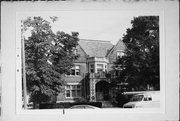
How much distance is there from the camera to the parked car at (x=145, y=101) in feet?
16.5

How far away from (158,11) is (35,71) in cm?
298

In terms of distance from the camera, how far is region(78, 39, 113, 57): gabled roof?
5078 millimetres

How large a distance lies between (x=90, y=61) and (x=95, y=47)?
13.9 inches

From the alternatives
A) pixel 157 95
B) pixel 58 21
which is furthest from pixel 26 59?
pixel 157 95

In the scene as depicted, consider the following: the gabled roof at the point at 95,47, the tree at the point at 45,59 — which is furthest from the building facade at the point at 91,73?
the tree at the point at 45,59

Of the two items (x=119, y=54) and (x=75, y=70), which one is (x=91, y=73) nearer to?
(x=75, y=70)

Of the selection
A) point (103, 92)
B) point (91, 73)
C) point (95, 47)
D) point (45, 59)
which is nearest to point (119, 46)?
point (95, 47)

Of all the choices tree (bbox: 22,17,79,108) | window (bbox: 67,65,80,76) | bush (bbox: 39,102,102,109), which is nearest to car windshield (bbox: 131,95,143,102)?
bush (bbox: 39,102,102,109)

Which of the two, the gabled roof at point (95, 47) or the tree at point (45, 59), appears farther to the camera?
the tree at point (45, 59)

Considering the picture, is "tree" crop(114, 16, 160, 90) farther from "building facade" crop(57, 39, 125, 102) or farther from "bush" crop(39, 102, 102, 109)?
"bush" crop(39, 102, 102, 109)

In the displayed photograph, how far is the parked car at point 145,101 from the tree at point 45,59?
1.56m

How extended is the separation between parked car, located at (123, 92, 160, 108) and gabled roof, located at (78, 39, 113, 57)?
117 cm

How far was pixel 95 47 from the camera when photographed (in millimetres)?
5082

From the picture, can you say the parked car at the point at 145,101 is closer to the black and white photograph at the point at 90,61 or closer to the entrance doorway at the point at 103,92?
the black and white photograph at the point at 90,61
